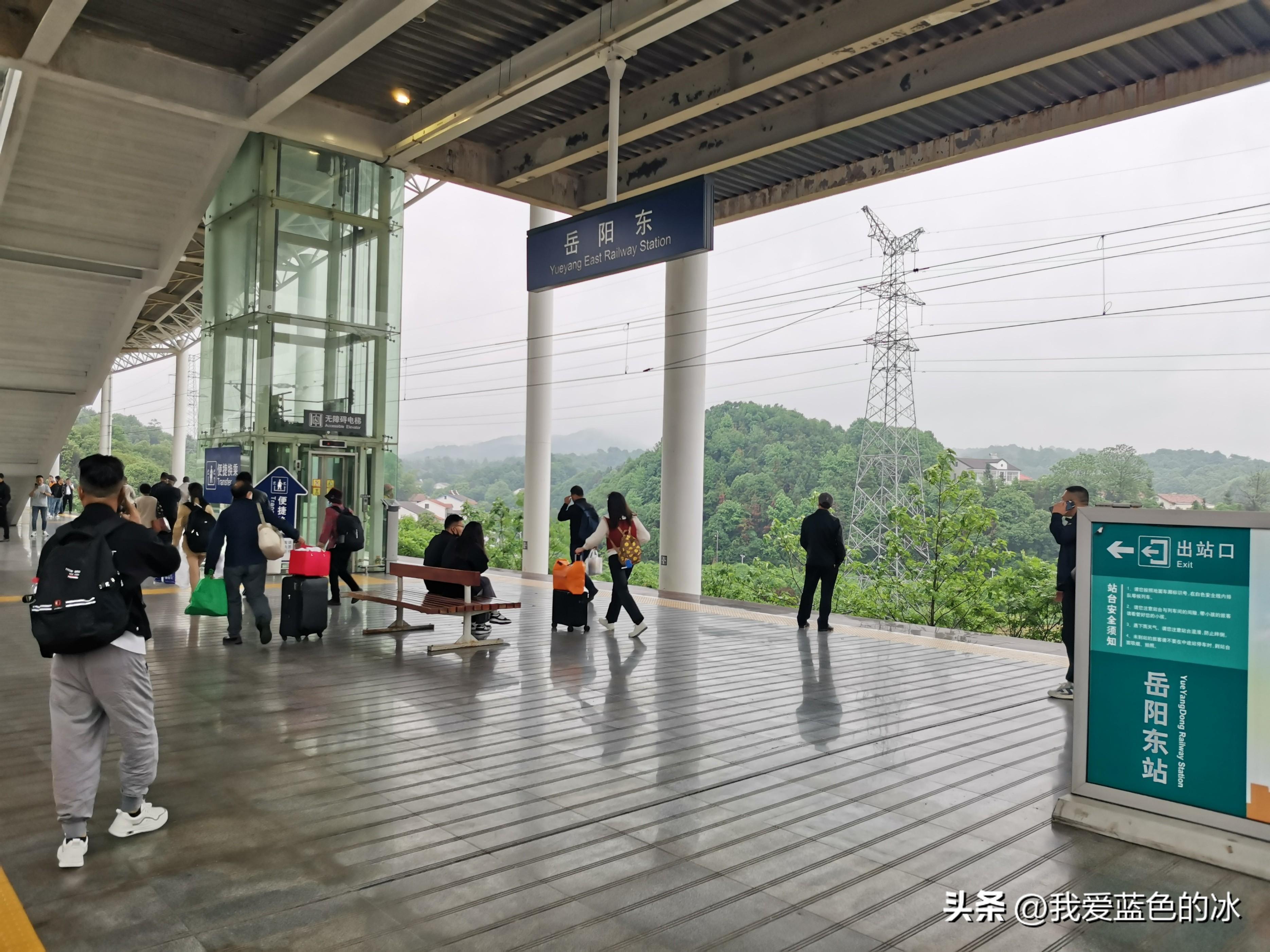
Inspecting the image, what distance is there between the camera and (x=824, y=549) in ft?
31.0

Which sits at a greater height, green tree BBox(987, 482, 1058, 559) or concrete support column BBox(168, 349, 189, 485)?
concrete support column BBox(168, 349, 189, 485)

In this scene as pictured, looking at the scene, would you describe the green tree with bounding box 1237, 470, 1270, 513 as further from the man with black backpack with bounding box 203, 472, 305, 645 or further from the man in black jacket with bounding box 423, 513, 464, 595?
the man with black backpack with bounding box 203, 472, 305, 645

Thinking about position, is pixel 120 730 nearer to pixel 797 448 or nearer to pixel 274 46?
pixel 274 46

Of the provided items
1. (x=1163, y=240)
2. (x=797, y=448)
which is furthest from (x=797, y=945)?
(x=797, y=448)

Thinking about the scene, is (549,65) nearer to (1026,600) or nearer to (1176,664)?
(1176,664)

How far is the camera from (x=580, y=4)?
9766 millimetres

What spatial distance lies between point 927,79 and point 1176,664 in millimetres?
8529

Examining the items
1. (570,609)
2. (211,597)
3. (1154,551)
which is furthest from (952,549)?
(1154,551)

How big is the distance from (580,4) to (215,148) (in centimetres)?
655

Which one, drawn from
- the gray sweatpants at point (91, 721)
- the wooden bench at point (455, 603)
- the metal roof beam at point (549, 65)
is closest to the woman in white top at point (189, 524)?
the wooden bench at point (455, 603)

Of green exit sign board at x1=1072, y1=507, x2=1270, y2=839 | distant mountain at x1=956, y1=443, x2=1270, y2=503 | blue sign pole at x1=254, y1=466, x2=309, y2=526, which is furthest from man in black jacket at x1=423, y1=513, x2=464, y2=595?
distant mountain at x1=956, y1=443, x2=1270, y2=503

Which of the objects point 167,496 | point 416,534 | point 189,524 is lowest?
point 416,534

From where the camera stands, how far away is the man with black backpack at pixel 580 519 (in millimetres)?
10703

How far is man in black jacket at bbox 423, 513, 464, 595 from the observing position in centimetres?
862
